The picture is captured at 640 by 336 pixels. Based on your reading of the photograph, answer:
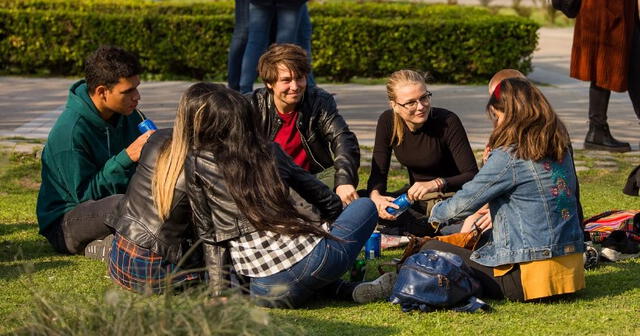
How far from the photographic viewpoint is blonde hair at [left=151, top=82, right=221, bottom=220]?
4.74 meters

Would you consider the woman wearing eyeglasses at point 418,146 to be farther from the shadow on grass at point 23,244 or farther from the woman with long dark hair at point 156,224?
the shadow on grass at point 23,244

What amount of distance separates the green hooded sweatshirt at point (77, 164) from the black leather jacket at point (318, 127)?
953mm

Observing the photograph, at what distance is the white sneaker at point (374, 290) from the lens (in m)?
5.04

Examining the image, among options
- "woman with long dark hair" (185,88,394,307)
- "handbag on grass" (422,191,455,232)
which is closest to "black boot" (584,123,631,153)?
"handbag on grass" (422,191,455,232)

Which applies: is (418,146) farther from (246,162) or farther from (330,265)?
(246,162)

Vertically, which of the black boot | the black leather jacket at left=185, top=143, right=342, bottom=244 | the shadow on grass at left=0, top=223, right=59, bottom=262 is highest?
the black leather jacket at left=185, top=143, right=342, bottom=244

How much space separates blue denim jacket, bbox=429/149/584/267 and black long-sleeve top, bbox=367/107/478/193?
4.39ft

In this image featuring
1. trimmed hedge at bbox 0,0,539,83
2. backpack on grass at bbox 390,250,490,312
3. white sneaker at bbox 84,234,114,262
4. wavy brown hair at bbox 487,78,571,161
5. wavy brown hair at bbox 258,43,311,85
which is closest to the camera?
backpack on grass at bbox 390,250,490,312

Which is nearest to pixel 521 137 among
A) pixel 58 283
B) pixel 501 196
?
pixel 501 196

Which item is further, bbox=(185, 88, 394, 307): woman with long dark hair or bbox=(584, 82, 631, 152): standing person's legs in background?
bbox=(584, 82, 631, 152): standing person's legs in background

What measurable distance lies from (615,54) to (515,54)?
172 inches

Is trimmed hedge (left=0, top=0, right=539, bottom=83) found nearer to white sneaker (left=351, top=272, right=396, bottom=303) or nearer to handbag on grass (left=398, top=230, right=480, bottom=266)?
handbag on grass (left=398, top=230, right=480, bottom=266)

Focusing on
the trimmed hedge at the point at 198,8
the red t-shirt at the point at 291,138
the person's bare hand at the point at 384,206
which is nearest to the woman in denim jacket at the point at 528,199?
the person's bare hand at the point at 384,206

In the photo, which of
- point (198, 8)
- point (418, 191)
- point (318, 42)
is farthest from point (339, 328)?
point (198, 8)
